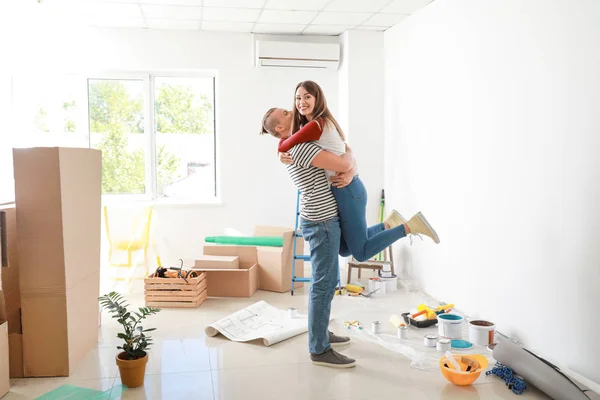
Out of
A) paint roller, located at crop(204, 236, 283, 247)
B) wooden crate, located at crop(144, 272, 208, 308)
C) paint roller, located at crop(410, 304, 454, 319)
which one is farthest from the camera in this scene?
paint roller, located at crop(204, 236, 283, 247)

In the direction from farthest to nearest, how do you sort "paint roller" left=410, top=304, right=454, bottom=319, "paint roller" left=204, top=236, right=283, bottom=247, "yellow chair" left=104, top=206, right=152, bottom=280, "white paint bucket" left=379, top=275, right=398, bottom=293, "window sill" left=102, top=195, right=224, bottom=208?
"window sill" left=102, top=195, right=224, bottom=208 → "yellow chair" left=104, top=206, right=152, bottom=280 → "paint roller" left=204, top=236, right=283, bottom=247 → "white paint bucket" left=379, top=275, right=398, bottom=293 → "paint roller" left=410, top=304, right=454, bottom=319

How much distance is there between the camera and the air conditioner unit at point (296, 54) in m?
5.27

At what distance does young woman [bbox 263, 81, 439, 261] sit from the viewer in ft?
8.80

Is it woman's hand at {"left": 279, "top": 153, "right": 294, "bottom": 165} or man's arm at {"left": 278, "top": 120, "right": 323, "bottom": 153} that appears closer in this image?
man's arm at {"left": 278, "top": 120, "right": 323, "bottom": 153}

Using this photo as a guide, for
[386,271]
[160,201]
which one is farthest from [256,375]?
[160,201]

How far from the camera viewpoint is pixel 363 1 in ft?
14.2

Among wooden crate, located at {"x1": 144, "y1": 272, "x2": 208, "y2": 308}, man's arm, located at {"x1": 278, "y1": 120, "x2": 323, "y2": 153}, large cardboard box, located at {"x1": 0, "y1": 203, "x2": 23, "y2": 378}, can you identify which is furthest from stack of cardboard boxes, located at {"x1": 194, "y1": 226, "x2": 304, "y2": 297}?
man's arm, located at {"x1": 278, "y1": 120, "x2": 323, "y2": 153}

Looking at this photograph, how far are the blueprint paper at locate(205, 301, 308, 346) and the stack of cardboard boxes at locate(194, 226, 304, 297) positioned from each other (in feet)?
1.78

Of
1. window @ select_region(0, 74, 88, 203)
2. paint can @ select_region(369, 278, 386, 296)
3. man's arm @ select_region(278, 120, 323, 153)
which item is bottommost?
paint can @ select_region(369, 278, 386, 296)

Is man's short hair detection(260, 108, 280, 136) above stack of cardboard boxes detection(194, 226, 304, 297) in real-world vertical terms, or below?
above

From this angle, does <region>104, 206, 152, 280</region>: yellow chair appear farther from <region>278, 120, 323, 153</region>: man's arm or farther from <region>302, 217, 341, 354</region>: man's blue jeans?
<region>278, 120, 323, 153</region>: man's arm

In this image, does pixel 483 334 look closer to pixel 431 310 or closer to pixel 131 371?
pixel 431 310

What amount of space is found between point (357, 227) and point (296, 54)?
2981 mm

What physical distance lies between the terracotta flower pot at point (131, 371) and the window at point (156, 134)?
3089 mm
